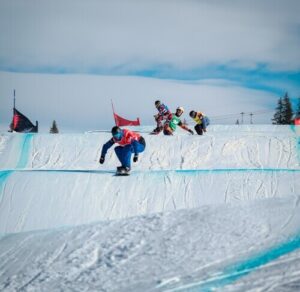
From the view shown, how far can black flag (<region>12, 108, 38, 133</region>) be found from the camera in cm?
1738

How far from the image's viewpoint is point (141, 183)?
822 centimetres

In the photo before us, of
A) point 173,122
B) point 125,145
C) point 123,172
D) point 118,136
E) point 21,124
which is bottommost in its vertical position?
point 123,172

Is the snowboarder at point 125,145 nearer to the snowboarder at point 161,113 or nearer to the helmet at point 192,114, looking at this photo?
the snowboarder at point 161,113

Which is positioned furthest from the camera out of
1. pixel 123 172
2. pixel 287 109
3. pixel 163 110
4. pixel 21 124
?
pixel 287 109

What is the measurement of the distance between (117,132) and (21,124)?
10.5m

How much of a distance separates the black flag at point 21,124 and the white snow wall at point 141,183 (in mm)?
5170

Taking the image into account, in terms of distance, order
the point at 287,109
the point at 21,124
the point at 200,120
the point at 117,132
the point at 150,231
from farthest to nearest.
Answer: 1. the point at 287,109
2. the point at 21,124
3. the point at 200,120
4. the point at 117,132
5. the point at 150,231

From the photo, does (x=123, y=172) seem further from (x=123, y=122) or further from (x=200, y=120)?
(x=123, y=122)

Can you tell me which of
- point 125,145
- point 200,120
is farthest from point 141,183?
point 200,120

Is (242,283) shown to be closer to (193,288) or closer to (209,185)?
(193,288)

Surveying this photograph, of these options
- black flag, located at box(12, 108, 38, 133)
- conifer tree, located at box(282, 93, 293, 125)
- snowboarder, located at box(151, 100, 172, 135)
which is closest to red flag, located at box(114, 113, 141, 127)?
black flag, located at box(12, 108, 38, 133)

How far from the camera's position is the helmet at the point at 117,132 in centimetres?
816

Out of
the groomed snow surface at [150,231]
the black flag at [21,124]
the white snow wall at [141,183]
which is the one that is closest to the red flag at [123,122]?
the black flag at [21,124]

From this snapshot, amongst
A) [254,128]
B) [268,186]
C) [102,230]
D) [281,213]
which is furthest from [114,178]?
[254,128]
